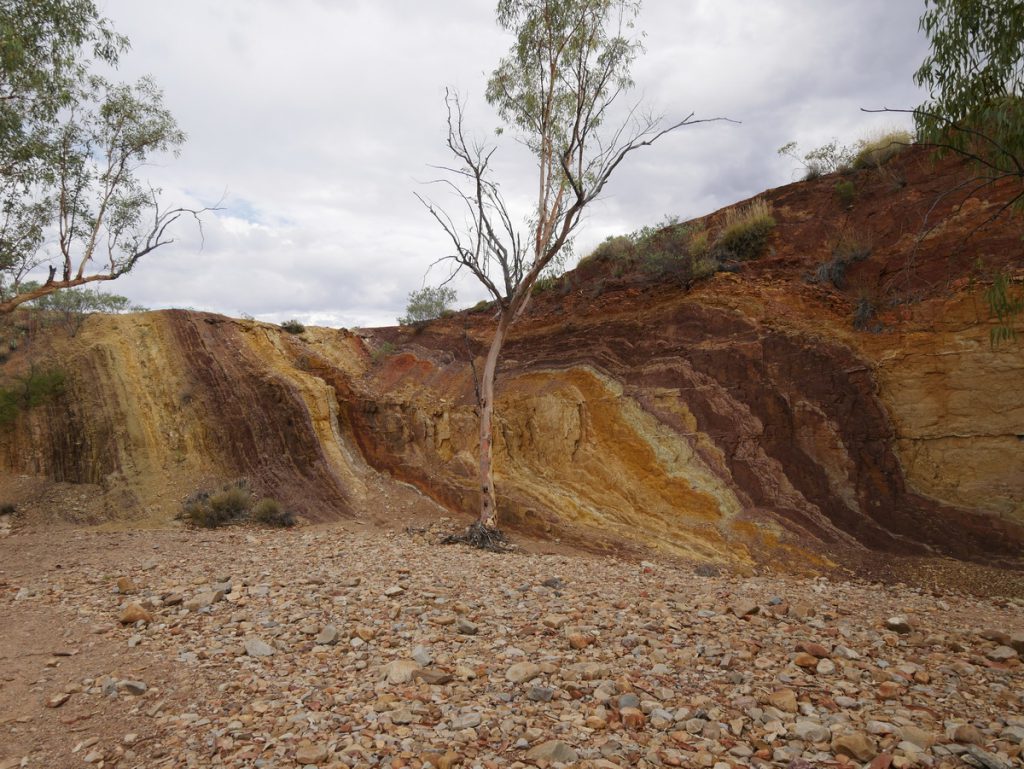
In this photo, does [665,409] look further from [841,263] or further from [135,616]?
[135,616]

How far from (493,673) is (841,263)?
10.1 meters

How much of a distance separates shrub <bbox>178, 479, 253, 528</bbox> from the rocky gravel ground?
3841 mm

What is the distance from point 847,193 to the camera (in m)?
12.4

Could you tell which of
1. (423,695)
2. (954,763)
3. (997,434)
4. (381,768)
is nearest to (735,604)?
(954,763)

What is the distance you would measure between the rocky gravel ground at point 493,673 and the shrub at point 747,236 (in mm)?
7675

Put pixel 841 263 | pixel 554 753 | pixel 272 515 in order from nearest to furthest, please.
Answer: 1. pixel 554 753
2. pixel 272 515
3. pixel 841 263

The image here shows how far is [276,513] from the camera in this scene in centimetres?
1066

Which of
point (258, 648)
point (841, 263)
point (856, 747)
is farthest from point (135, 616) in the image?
point (841, 263)

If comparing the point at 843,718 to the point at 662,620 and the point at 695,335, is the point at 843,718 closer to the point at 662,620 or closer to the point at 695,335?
the point at 662,620

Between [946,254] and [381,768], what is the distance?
10.8 meters

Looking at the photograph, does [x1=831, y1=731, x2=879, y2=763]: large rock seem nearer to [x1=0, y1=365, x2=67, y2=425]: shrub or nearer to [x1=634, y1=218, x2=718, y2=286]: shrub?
[x1=634, y1=218, x2=718, y2=286]: shrub

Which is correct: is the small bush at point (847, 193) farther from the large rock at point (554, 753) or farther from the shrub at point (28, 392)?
the shrub at point (28, 392)

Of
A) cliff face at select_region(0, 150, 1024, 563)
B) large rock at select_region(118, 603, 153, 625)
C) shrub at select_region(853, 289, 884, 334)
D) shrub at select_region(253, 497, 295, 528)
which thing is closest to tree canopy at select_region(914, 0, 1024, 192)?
cliff face at select_region(0, 150, 1024, 563)

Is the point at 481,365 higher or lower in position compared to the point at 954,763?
higher
